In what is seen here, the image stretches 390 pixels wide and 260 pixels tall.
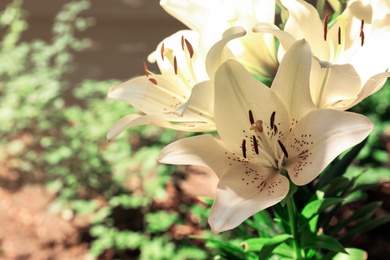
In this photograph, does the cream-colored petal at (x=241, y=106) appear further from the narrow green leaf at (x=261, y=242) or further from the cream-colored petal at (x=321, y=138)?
the narrow green leaf at (x=261, y=242)

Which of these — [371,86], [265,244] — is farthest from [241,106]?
[265,244]

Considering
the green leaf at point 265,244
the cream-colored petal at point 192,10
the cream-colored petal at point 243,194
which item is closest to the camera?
the cream-colored petal at point 243,194

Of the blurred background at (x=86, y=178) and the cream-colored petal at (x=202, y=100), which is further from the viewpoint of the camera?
the blurred background at (x=86, y=178)

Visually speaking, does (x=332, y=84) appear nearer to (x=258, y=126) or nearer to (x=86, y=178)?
(x=258, y=126)

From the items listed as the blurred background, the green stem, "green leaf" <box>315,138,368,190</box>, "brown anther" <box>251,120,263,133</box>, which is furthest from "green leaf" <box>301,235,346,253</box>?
the blurred background

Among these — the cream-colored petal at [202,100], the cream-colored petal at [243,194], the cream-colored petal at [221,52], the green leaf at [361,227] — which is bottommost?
the green leaf at [361,227]

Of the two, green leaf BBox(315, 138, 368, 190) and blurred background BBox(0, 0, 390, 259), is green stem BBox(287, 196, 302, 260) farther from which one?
blurred background BBox(0, 0, 390, 259)

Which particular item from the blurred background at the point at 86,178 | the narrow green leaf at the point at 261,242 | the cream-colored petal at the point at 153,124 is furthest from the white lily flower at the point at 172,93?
the blurred background at the point at 86,178

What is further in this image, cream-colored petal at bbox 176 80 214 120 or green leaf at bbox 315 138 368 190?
green leaf at bbox 315 138 368 190
